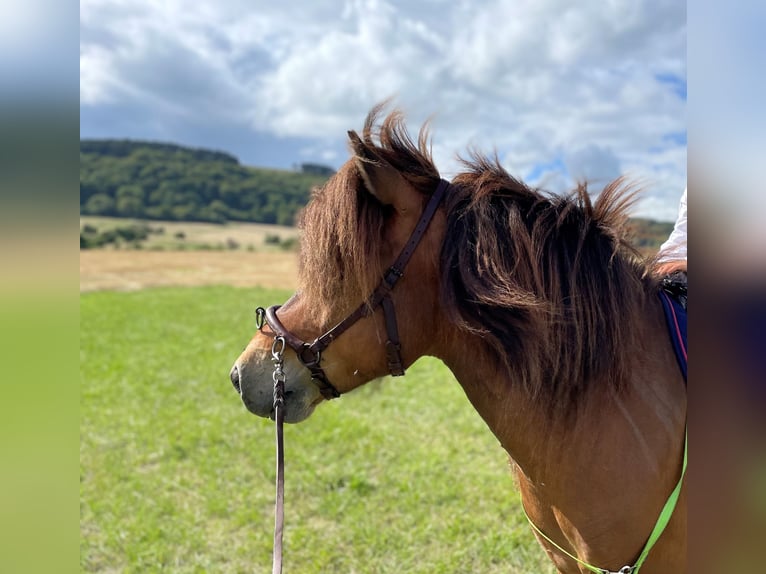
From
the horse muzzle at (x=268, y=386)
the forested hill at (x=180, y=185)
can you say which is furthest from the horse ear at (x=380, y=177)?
the forested hill at (x=180, y=185)

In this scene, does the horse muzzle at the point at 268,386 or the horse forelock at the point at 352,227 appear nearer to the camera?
the horse forelock at the point at 352,227

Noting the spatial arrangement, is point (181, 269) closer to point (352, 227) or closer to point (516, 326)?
point (352, 227)

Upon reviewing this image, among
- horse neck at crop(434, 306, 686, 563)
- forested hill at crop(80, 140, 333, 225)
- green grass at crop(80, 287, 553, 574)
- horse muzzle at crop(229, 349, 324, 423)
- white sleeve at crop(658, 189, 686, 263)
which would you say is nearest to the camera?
horse neck at crop(434, 306, 686, 563)

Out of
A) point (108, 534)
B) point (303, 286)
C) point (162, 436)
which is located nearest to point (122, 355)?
point (162, 436)

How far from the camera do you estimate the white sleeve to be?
2.09 m

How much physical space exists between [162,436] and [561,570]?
5.86m

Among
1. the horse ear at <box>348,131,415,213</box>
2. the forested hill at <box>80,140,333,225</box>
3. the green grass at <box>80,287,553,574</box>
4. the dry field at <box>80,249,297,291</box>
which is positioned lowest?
the green grass at <box>80,287,553,574</box>

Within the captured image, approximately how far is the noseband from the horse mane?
40mm

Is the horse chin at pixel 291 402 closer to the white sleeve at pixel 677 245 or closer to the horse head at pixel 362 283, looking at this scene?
the horse head at pixel 362 283

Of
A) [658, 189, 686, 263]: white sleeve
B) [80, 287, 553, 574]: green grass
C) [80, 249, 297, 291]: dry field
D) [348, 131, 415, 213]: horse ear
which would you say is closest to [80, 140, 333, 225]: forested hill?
[80, 249, 297, 291]: dry field

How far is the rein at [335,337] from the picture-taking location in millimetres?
1682

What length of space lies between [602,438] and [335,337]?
3.06 feet

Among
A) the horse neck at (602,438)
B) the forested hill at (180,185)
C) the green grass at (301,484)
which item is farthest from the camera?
the forested hill at (180,185)

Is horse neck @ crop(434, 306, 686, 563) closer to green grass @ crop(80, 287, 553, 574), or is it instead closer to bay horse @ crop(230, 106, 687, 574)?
bay horse @ crop(230, 106, 687, 574)
